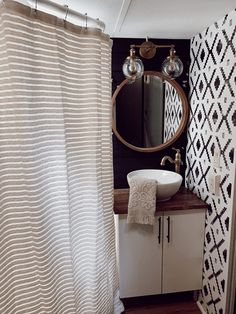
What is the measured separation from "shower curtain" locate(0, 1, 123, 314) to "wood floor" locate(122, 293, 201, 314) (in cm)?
75

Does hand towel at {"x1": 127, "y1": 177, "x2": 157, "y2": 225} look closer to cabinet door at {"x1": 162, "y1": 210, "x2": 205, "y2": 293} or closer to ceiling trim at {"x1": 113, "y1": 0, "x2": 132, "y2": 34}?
cabinet door at {"x1": 162, "y1": 210, "x2": 205, "y2": 293}

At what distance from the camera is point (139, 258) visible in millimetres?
1978

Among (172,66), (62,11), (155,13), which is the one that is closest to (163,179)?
(172,66)

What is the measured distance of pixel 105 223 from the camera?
1.50m

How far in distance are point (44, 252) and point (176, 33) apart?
5.86 feet

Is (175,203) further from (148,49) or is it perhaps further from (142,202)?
(148,49)

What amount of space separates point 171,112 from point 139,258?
1.27m

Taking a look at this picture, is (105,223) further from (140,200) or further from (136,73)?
(136,73)

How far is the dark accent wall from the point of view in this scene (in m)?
2.11

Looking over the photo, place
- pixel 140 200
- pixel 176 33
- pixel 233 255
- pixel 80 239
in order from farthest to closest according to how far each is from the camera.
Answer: pixel 176 33 < pixel 140 200 < pixel 233 255 < pixel 80 239

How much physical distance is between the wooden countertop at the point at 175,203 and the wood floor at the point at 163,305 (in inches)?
33.6

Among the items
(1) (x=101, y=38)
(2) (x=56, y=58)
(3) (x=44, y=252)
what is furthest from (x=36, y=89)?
(3) (x=44, y=252)

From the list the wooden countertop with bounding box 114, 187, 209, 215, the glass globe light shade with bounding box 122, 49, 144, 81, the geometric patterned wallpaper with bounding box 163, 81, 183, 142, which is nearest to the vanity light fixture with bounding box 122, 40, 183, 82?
the glass globe light shade with bounding box 122, 49, 144, 81

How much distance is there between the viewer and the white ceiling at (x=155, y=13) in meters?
1.33
